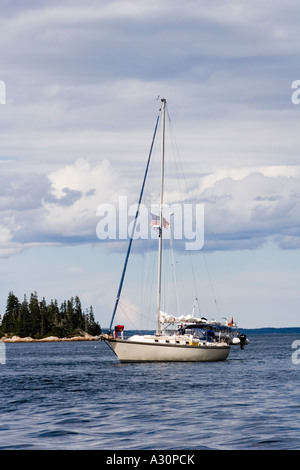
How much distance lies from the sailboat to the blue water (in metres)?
4.83

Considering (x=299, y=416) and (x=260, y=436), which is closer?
(x=260, y=436)

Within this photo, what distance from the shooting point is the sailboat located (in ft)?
226

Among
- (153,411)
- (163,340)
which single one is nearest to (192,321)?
(163,340)

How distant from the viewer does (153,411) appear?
127 ft

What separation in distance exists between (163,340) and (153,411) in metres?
31.3

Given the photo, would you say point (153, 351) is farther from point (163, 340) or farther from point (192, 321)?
point (192, 321)

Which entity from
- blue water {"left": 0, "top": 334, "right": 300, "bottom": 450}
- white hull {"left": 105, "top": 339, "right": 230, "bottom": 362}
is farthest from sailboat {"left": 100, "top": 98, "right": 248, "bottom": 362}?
blue water {"left": 0, "top": 334, "right": 300, "bottom": 450}

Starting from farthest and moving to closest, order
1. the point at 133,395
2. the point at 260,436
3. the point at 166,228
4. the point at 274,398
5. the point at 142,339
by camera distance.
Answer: the point at 166,228
the point at 142,339
the point at 133,395
the point at 274,398
the point at 260,436

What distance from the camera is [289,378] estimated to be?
5950cm

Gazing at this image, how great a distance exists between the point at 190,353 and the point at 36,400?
28.2 metres

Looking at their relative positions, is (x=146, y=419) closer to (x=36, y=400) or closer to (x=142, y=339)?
(x=36, y=400)

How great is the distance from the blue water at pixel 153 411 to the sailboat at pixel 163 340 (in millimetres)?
4835

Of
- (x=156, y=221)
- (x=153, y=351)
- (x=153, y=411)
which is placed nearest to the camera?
(x=153, y=411)
